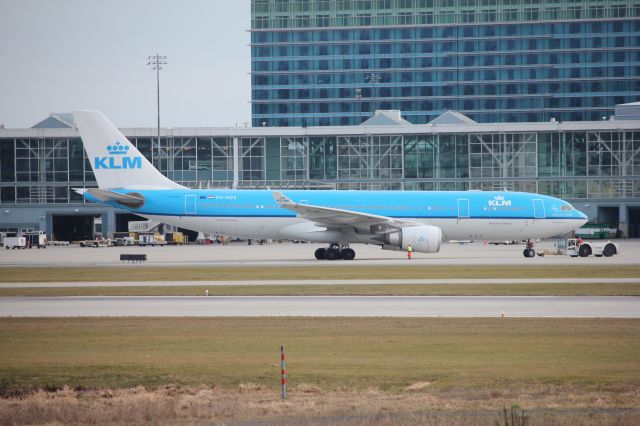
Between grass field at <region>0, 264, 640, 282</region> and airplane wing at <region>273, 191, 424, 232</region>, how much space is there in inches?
192

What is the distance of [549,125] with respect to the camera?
321ft

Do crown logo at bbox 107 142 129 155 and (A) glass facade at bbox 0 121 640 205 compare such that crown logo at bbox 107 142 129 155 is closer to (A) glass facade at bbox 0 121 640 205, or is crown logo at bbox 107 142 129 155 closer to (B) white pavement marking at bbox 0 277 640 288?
(B) white pavement marking at bbox 0 277 640 288

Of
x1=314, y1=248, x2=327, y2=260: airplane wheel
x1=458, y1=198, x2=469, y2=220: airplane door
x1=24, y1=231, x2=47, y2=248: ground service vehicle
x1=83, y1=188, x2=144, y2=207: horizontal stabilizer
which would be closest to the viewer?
x1=83, y1=188, x2=144, y2=207: horizontal stabilizer

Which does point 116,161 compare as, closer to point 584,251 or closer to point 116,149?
point 116,149

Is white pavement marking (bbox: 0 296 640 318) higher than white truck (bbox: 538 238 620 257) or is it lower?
lower

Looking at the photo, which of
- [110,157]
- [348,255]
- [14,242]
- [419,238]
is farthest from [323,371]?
[14,242]

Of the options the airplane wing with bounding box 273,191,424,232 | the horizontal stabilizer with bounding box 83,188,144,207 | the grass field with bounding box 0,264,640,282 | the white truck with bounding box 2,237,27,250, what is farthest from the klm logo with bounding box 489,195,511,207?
the white truck with bounding box 2,237,27,250

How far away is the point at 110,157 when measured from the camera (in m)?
57.3

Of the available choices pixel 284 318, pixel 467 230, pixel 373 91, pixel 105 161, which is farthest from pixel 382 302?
pixel 373 91

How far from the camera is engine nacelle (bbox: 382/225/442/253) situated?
5262cm

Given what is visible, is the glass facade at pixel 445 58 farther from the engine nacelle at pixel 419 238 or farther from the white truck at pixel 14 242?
the engine nacelle at pixel 419 238

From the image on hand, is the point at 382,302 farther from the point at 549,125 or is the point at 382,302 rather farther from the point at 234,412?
the point at 549,125

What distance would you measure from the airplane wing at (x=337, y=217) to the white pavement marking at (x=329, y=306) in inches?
790

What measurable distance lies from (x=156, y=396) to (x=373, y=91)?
14531cm
